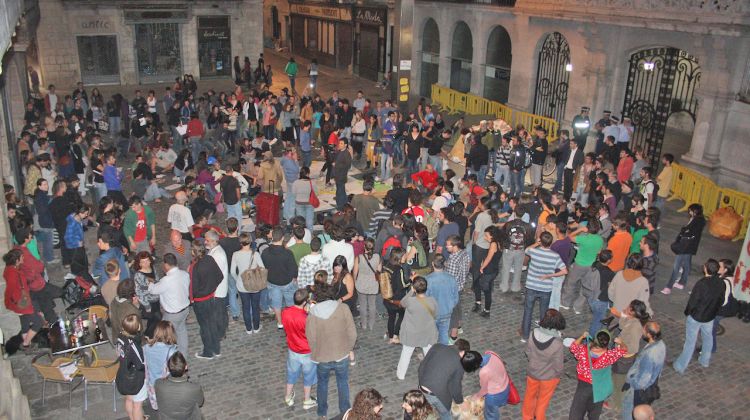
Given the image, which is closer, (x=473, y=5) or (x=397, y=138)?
(x=397, y=138)

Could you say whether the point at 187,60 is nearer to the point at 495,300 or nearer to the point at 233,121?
the point at 233,121

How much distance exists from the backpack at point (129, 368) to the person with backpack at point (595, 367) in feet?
16.1

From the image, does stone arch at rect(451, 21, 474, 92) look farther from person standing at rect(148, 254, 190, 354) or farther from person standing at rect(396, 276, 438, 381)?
person standing at rect(148, 254, 190, 354)

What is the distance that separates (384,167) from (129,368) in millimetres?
11228

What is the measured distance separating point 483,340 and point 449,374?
342cm

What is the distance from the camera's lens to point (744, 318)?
10758 millimetres

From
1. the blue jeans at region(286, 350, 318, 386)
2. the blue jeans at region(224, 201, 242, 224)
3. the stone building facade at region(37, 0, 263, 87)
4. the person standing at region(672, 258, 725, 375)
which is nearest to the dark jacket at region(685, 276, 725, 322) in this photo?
the person standing at region(672, 258, 725, 375)

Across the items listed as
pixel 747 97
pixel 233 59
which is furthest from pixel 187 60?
pixel 747 97

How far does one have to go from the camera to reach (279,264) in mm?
9125

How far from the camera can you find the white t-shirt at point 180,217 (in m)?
11.0

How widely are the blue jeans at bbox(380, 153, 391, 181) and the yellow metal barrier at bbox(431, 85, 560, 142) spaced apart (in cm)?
678

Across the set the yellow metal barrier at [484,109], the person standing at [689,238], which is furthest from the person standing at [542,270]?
the yellow metal barrier at [484,109]

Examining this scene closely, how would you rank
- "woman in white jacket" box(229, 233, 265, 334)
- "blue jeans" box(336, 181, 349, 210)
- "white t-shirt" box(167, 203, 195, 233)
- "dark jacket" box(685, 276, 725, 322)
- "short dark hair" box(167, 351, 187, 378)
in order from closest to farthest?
"short dark hair" box(167, 351, 187, 378) < "dark jacket" box(685, 276, 725, 322) < "woman in white jacket" box(229, 233, 265, 334) < "white t-shirt" box(167, 203, 195, 233) < "blue jeans" box(336, 181, 349, 210)

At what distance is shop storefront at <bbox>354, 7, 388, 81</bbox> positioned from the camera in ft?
107
